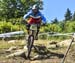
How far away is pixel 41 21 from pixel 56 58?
144 centimetres

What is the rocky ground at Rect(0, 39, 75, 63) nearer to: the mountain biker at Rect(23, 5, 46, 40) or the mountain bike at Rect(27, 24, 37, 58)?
the mountain bike at Rect(27, 24, 37, 58)

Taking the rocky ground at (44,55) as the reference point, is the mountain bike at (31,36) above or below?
above

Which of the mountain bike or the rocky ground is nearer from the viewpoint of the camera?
the rocky ground

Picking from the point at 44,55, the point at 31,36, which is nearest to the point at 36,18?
the point at 31,36

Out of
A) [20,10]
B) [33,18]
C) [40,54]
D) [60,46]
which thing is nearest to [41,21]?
[33,18]

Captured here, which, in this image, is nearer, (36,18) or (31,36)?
(36,18)

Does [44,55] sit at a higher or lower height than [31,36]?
lower

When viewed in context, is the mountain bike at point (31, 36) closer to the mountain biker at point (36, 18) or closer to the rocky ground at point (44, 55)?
the mountain biker at point (36, 18)

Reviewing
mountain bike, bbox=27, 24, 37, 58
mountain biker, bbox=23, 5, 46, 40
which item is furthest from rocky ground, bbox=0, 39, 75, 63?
mountain biker, bbox=23, 5, 46, 40

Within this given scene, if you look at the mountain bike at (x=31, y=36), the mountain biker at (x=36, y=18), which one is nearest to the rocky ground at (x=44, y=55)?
the mountain bike at (x=31, y=36)

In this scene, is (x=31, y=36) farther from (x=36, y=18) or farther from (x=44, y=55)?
(x=44, y=55)

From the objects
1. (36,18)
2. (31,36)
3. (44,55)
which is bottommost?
(44,55)

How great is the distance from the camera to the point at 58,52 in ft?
54.7

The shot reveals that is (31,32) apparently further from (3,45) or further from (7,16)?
(7,16)
